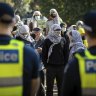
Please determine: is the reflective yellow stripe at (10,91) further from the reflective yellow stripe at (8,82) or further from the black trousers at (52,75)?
the black trousers at (52,75)

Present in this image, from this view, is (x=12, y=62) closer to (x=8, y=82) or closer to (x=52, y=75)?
(x=8, y=82)

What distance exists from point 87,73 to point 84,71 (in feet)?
0.13

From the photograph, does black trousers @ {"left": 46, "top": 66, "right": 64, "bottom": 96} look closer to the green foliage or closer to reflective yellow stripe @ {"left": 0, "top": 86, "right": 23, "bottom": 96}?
reflective yellow stripe @ {"left": 0, "top": 86, "right": 23, "bottom": 96}

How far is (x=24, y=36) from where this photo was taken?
1003cm

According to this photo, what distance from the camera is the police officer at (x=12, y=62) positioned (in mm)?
4668

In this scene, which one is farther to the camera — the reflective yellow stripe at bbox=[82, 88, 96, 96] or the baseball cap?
the baseball cap

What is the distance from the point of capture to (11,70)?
184 inches

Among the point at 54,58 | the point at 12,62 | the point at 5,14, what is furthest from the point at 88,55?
the point at 54,58

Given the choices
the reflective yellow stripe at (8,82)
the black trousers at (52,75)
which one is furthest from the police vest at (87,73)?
the black trousers at (52,75)

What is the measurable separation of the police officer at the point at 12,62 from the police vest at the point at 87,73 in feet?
1.71

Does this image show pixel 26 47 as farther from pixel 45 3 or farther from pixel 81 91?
pixel 45 3

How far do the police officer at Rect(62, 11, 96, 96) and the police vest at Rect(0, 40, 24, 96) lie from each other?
454 millimetres

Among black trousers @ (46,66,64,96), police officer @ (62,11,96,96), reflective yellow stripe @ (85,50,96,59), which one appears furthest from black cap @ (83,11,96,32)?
black trousers @ (46,66,64,96)

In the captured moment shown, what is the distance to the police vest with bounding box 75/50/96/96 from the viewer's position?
4473 millimetres
